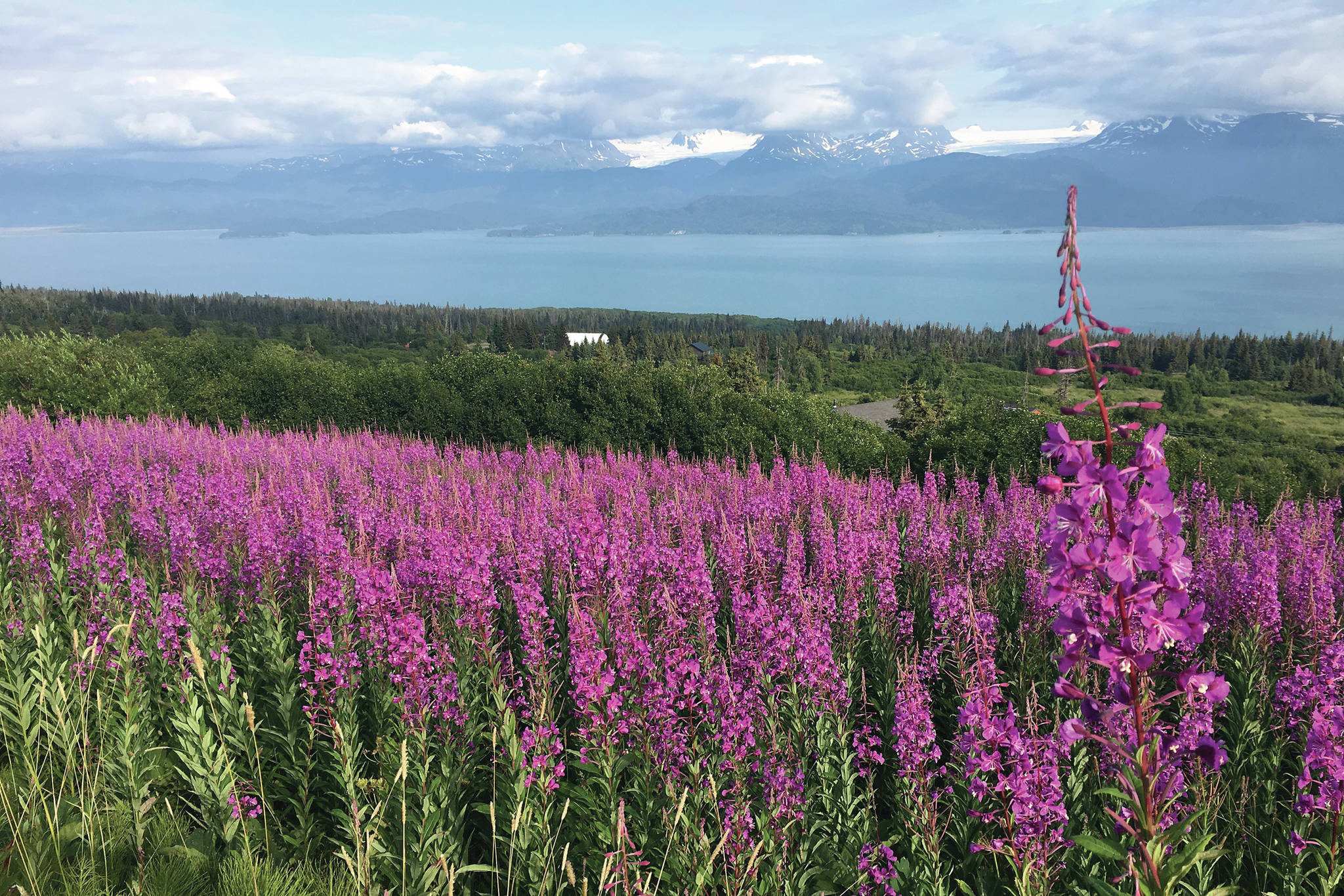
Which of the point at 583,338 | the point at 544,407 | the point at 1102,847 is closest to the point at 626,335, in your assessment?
the point at 583,338

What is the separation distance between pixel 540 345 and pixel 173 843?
133145 millimetres

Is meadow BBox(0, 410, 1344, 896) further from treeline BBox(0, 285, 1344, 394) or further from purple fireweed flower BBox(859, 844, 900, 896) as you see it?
treeline BBox(0, 285, 1344, 394)

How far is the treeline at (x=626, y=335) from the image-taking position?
11562cm

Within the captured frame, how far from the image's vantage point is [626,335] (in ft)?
463

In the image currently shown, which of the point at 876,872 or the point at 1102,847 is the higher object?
the point at 1102,847

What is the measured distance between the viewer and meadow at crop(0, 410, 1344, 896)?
3854mm

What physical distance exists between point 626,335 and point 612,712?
455 ft

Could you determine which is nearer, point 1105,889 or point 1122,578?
point 1122,578

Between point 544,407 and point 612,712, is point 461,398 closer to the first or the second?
point 544,407

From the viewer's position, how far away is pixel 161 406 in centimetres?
2348

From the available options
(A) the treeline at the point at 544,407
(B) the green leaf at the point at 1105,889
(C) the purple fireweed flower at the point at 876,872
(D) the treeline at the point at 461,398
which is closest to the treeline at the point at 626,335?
(D) the treeline at the point at 461,398

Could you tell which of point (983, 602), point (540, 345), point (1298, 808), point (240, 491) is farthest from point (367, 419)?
point (540, 345)

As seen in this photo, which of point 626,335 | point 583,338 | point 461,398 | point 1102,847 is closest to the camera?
point 1102,847

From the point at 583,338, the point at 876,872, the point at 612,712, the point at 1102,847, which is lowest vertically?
the point at 876,872
